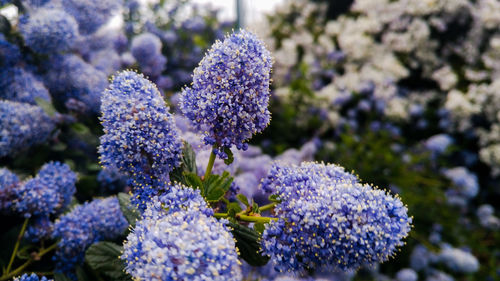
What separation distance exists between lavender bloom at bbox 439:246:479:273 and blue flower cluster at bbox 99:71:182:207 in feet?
8.00

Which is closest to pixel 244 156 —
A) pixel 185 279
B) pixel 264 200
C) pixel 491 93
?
pixel 264 200

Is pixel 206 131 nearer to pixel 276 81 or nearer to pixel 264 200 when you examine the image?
pixel 264 200

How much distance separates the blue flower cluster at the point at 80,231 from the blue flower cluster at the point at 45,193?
8 centimetres

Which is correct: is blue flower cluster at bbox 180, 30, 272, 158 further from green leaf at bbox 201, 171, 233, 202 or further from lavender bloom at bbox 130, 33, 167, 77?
lavender bloom at bbox 130, 33, 167, 77

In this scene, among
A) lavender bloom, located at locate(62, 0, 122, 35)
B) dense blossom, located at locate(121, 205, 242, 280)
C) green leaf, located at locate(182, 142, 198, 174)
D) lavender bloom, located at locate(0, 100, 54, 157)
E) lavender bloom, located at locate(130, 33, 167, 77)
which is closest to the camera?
dense blossom, located at locate(121, 205, 242, 280)

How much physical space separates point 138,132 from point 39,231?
65cm

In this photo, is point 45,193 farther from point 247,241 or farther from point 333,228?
point 333,228

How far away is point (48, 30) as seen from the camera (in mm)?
1490

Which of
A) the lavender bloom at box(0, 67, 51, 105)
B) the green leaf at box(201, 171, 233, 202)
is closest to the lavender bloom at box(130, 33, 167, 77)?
the lavender bloom at box(0, 67, 51, 105)

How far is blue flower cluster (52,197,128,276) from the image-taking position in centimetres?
115

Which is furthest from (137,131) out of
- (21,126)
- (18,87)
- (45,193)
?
(18,87)

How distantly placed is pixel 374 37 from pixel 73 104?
3.21m

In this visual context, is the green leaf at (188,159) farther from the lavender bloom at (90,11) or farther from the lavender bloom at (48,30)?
the lavender bloom at (90,11)

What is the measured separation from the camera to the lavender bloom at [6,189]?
3.91 ft
